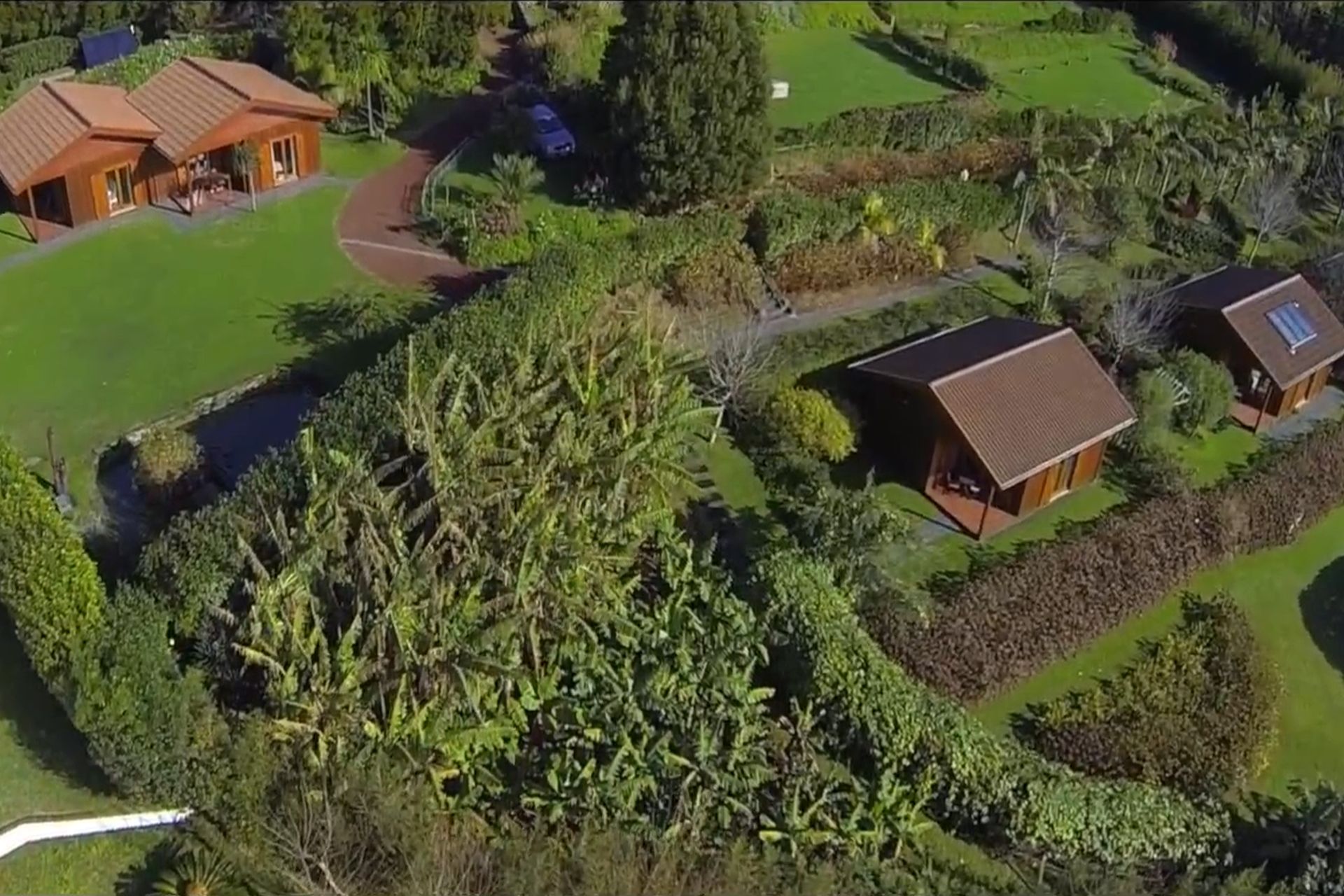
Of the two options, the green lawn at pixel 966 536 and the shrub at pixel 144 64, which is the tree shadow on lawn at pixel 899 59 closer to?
the green lawn at pixel 966 536

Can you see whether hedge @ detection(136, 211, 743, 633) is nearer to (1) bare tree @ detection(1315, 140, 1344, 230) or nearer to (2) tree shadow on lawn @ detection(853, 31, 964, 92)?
(2) tree shadow on lawn @ detection(853, 31, 964, 92)

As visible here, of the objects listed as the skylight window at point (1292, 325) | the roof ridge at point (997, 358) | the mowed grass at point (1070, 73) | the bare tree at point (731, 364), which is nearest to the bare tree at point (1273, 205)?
the skylight window at point (1292, 325)

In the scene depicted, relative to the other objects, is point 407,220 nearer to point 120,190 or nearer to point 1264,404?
point 120,190

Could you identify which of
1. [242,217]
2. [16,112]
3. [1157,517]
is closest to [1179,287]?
[1157,517]

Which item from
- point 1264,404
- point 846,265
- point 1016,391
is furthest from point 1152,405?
point 846,265

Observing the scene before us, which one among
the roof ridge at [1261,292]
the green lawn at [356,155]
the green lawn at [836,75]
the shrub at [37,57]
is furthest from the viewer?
the green lawn at [836,75]
